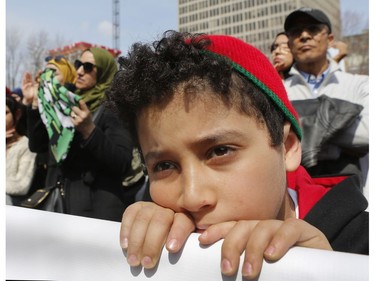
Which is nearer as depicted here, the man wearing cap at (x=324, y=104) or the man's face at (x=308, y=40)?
the man wearing cap at (x=324, y=104)

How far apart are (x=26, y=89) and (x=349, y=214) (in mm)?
2863

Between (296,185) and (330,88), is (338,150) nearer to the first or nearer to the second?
(330,88)

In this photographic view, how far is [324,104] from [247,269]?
1836 mm

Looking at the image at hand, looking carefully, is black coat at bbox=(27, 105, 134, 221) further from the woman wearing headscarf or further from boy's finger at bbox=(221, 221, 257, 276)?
boy's finger at bbox=(221, 221, 257, 276)

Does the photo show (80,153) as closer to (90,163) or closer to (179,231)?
(90,163)

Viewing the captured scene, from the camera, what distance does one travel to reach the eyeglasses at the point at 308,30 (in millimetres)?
2875

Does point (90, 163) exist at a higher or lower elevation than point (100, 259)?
lower

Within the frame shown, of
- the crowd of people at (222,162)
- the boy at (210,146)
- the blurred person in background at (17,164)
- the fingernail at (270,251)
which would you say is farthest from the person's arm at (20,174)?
the fingernail at (270,251)

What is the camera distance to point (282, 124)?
3.95 feet

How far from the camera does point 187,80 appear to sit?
108 centimetres

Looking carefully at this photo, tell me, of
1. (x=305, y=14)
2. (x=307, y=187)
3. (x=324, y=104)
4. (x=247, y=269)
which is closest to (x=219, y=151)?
(x=247, y=269)

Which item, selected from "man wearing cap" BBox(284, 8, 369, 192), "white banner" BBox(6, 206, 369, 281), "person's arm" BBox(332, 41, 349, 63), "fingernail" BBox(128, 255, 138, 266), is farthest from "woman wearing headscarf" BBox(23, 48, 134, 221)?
"person's arm" BBox(332, 41, 349, 63)

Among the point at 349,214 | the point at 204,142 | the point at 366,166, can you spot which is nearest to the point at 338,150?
the point at 366,166

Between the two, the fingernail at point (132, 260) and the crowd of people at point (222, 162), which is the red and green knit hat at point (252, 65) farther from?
the fingernail at point (132, 260)
